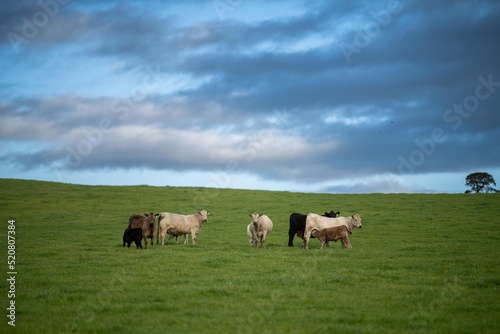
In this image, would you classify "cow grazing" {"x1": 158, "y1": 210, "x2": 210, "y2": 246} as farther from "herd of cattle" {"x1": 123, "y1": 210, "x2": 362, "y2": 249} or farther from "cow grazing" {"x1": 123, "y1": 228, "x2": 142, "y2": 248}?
"cow grazing" {"x1": 123, "y1": 228, "x2": 142, "y2": 248}

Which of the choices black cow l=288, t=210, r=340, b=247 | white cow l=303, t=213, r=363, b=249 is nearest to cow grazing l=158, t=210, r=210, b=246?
black cow l=288, t=210, r=340, b=247

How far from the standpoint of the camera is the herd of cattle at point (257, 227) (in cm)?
2473

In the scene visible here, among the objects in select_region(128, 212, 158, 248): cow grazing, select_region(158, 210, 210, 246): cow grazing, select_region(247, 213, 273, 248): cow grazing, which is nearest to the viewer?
select_region(247, 213, 273, 248): cow grazing

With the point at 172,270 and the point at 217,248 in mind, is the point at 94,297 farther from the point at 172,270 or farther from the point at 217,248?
the point at 217,248

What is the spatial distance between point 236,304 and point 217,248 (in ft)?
40.1

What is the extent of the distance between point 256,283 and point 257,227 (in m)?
11.0

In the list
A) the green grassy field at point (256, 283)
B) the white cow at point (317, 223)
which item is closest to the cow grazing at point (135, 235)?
the green grassy field at point (256, 283)

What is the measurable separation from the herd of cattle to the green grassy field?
1.37 meters

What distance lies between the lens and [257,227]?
25578 millimetres

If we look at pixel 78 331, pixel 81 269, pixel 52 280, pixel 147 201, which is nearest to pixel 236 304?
pixel 78 331

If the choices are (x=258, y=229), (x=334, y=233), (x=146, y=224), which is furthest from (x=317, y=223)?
(x=146, y=224)

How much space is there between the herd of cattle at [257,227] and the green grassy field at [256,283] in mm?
1373

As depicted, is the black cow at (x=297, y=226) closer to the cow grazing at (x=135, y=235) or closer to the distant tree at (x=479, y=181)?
the cow grazing at (x=135, y=235)

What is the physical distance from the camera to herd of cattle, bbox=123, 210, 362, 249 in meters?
24.7
